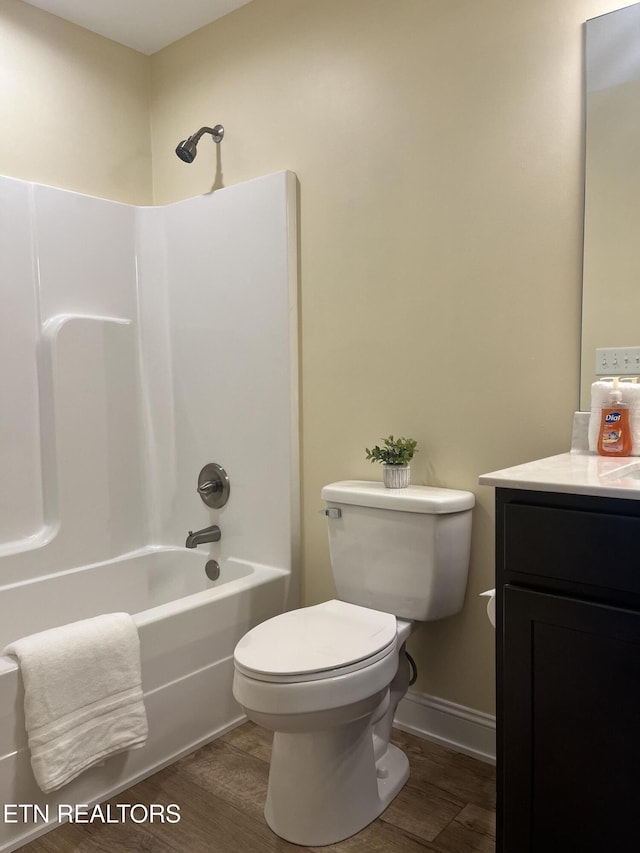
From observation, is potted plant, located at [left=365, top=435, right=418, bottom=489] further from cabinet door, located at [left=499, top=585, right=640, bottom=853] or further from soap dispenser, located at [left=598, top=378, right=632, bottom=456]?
cabinet door, located at [left=499, top=585, right=640, bottom=853]

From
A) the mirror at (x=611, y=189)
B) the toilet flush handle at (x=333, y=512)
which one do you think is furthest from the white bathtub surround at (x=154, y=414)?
the mirror at (x=611, y=189)

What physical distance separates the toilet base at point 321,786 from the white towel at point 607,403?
0.93m

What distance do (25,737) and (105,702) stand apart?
0.19 meters

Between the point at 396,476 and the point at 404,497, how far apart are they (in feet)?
0.42

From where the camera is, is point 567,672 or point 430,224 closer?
point 567,672

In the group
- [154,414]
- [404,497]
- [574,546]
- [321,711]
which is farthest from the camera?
[154,414]

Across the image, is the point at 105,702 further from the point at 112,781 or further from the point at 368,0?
the point at 368,0

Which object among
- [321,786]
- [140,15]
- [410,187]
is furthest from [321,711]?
[140,15]

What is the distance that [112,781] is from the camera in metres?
1.81

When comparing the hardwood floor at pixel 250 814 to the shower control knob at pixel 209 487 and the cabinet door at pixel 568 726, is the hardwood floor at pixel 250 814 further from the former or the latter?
the shower control knob at pixel 209 487

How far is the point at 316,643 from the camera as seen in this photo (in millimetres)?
1647

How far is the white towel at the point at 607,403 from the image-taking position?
1.58m

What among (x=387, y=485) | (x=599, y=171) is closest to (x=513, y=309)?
(x=599, y=171)

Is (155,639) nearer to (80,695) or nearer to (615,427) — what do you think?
(80,695)
